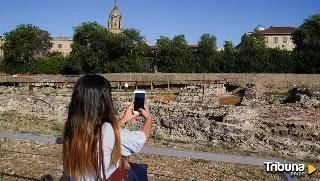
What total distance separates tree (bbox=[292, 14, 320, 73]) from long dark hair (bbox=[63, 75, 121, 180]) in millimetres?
43203

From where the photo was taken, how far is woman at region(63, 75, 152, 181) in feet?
7.66

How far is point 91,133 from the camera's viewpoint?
2.34 meters

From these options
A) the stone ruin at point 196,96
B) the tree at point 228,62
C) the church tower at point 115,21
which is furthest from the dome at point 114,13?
the stone ruin at point 196,96

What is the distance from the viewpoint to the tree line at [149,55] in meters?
43.8

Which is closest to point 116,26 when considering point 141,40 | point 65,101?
point 141,40

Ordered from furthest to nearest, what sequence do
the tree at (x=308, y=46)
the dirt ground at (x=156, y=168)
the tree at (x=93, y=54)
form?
the tree at (x=93, y=54) → the tree at (x=308, y=46) → the dirt ground at (x=156, y=168)

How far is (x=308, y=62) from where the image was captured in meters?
41.8

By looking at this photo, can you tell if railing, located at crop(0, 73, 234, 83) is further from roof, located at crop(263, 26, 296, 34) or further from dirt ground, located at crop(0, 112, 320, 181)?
roof, located at crop(263, 26, 296, 34)

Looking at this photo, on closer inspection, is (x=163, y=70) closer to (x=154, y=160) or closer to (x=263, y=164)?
(x=154, y=160)

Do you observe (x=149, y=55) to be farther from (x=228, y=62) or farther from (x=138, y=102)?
(x=138, y=102)

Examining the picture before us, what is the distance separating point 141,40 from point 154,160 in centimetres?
4824

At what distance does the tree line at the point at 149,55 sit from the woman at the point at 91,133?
43.2 m

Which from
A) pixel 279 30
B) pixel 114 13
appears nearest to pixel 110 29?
pixel 114 13

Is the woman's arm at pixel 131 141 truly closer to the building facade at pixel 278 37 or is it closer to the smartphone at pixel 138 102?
the smartphone at pixel 138 102
